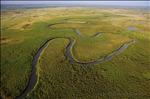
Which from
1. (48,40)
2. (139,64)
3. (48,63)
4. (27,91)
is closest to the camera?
(27,91)

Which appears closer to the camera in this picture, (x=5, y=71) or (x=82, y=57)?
(x=5, y=71)

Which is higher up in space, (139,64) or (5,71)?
(139,64)

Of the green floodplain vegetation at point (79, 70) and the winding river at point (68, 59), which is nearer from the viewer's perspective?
the green floodplain vegetation at point (79, 70)

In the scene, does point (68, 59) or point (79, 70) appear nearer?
point (79, 70)

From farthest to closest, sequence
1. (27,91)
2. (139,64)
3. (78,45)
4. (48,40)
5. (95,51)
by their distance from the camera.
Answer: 1. (48,40)
2. (78,45)
3. (95,51)
4. (139,64)
5. (27,91)

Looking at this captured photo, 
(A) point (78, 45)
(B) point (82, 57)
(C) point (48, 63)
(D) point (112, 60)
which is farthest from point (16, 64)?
(D) point (112, 60)

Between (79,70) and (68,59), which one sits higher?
(68,59)

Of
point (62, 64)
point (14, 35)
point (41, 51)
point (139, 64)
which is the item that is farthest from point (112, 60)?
point (14, 35)

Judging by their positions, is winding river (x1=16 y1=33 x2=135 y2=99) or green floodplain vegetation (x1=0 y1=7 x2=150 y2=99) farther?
winding river (x1=16 y1=33 x2=135 y2=99)

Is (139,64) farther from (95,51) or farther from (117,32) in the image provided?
(117,32)

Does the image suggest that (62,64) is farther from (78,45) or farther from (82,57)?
(78,45)
